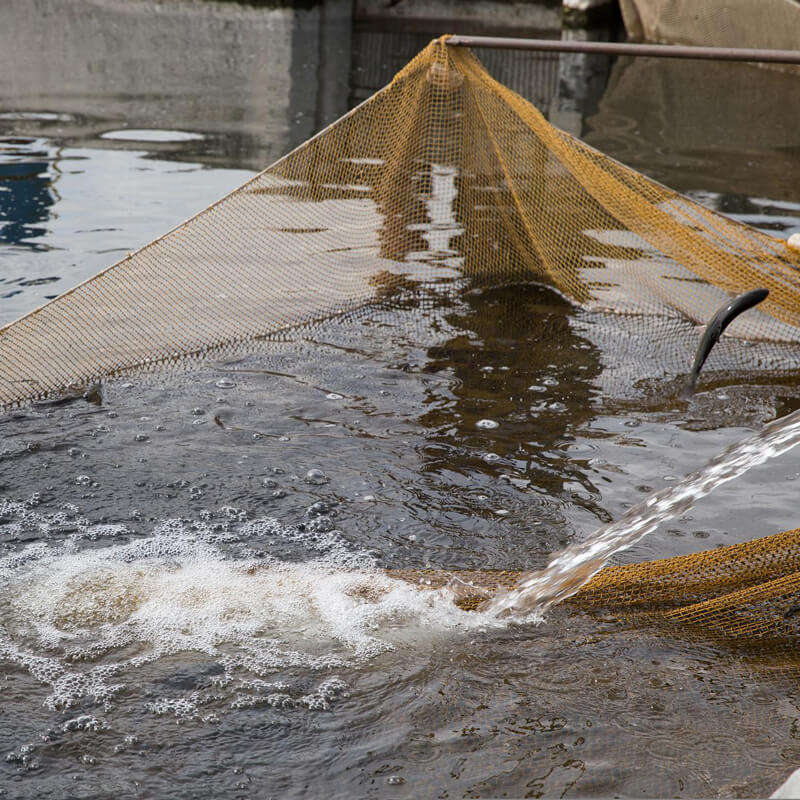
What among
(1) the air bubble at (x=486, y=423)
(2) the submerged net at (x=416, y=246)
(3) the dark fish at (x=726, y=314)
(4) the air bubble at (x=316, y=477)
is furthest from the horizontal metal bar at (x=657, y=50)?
(4) the air bubble at (x=316, y=477)

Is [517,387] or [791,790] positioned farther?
[517,387]

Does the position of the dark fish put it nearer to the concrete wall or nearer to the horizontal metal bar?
the horizontal metal bar

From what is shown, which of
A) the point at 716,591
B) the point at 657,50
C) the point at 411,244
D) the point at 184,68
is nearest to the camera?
the point at 716,591

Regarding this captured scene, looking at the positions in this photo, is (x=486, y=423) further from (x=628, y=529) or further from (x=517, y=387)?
(x=628, y=529)

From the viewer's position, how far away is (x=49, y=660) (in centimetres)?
278

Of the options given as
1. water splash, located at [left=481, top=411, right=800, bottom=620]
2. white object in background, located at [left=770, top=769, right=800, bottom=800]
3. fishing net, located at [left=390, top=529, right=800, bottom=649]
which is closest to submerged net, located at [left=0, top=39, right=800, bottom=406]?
water splash, located at [left=481, top=411, right=800, bottom=620]

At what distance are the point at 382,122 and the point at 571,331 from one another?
5.10 ft

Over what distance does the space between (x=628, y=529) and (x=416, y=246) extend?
9.72 ft

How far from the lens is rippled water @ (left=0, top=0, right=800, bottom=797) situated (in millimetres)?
2484

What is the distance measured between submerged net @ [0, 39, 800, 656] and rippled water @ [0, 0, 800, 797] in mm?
194

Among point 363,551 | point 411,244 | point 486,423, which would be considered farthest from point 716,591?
point 411,244

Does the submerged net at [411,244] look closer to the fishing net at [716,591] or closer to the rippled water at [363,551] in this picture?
the rippled water at [363,551]

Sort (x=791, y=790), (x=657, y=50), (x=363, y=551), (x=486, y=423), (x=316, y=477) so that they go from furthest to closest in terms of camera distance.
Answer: (x=486, y=423)
(x=657, y=50)
(x=316, y=477)
(x=363, y=551)
(x=791, y=790)

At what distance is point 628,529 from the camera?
11.6 ft
